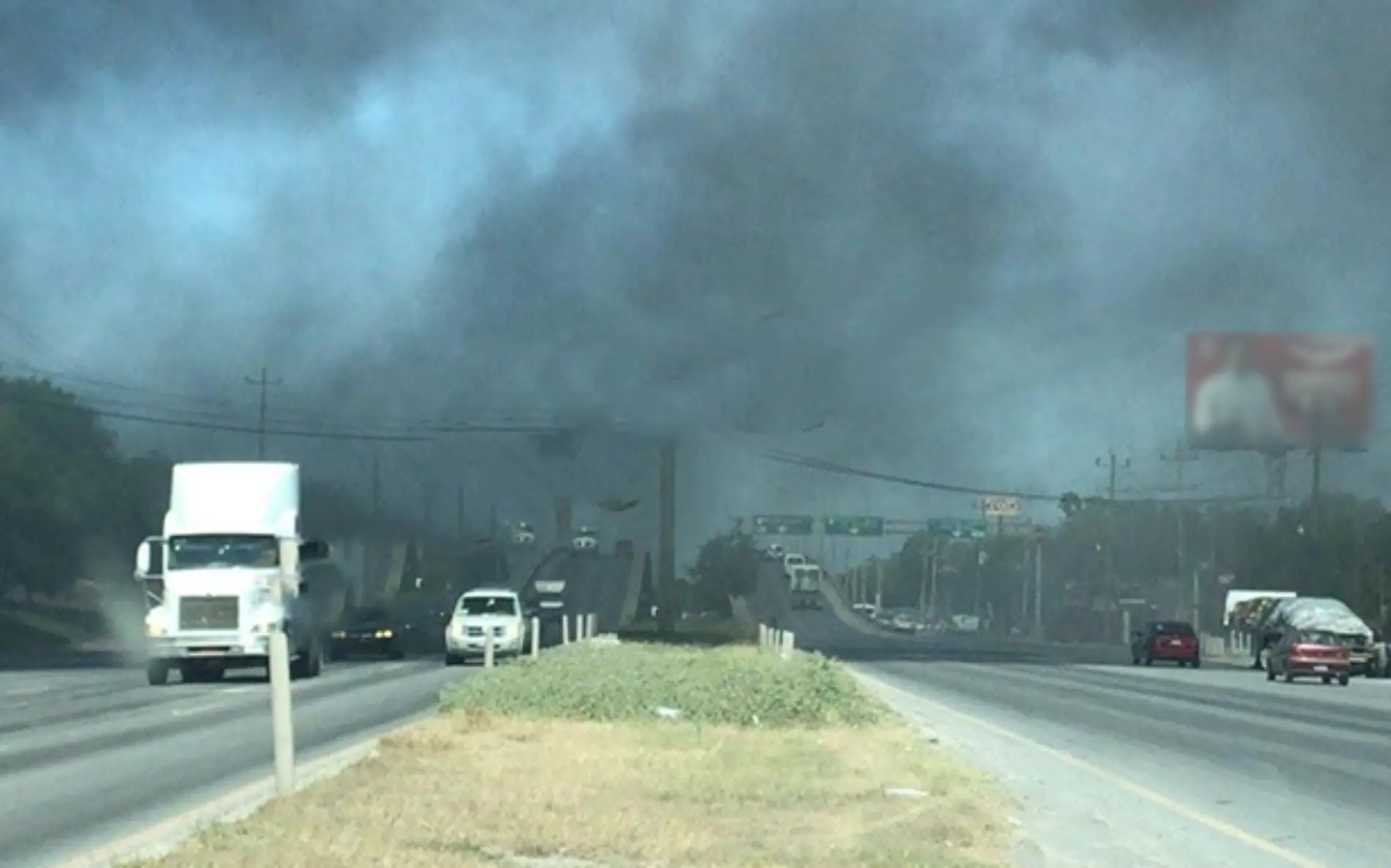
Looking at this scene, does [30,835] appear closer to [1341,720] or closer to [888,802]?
[888,802]

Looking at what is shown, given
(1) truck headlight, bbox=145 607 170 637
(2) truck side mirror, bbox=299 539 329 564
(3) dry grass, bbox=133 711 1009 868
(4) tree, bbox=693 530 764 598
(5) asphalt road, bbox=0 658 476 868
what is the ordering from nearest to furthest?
(3) dry grass, bbox=133 711 1009 868, (5) asphalt road, bbox=0 658 476 868, (1) truck headlight, bbox=145 607 170 637, (2) truck side mirror, bbox=299 539 329 564, (4) tree, bbox=693 530 764 598

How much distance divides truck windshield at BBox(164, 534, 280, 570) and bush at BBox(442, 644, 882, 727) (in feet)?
38.7

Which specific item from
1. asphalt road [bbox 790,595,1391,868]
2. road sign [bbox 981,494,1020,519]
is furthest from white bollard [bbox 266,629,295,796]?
road sign [bbox 981,494,1020,519]

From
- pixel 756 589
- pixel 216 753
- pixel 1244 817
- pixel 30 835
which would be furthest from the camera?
pixel 756 589

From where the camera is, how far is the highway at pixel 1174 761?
15.8 metres

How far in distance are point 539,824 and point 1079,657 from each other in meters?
64.8

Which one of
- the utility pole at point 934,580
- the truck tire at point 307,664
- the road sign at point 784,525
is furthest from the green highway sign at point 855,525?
the truck tire at point 307,664

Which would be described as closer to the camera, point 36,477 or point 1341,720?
point 1341,720

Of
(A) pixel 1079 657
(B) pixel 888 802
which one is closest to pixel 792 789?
(B) pixel 888 802

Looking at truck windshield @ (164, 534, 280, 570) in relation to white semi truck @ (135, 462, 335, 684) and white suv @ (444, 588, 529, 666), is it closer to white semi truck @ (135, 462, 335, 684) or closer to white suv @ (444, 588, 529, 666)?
white semi truck @ (135, 462, 335, 684)

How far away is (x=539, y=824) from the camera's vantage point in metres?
14.1

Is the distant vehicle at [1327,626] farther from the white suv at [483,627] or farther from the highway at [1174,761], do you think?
the white suv at [483,627]

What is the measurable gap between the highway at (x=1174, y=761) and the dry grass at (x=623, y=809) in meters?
0.93

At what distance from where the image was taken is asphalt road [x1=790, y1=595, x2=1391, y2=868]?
51.6 ft
